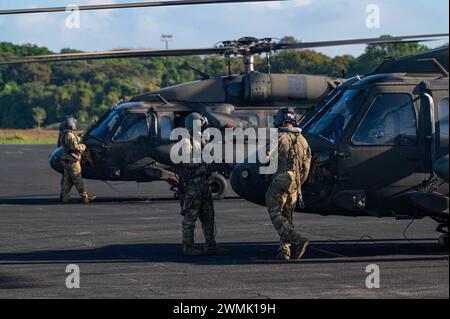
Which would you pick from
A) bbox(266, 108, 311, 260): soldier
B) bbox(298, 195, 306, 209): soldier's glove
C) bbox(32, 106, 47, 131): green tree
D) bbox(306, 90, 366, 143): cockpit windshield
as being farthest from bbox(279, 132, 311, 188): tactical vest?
bbox(32, 106, 47, 131): green tree

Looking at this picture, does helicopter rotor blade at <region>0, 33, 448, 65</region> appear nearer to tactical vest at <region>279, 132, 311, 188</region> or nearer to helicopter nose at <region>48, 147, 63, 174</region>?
tactical vest at <region>279, 132, 311, 188</region>

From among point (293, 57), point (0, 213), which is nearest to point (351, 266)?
point (0, 213)

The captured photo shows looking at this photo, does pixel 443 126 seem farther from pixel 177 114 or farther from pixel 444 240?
pixel 177 114

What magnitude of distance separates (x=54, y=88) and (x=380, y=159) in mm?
88273

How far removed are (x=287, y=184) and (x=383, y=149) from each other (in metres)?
1.50

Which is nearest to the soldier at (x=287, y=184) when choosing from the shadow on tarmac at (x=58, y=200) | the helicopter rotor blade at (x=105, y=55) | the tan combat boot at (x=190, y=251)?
the tan combat boot at (x=190, y=251)

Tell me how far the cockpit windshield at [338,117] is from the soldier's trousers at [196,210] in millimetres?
1685

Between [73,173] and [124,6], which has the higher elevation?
[124,6]

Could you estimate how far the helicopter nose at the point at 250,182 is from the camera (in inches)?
507

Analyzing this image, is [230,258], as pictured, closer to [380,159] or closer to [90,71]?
[380,159]

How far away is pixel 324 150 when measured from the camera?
42.3 feet

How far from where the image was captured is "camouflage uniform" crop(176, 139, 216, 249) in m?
12.6

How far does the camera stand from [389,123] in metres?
12.9

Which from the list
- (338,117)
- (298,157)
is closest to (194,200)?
(298,157)
